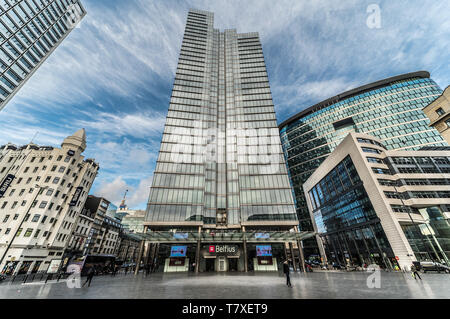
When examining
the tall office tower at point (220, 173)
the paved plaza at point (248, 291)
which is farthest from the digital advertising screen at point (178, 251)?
the paved plaza at point (248, 291)

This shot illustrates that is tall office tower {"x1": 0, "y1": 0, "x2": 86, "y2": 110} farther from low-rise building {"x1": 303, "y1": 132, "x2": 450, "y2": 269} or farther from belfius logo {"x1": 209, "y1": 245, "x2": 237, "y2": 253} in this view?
A: low-rise building {"x1": 303, "y1": 132, "x2": 450, "y2": 269}

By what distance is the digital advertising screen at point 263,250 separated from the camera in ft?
113

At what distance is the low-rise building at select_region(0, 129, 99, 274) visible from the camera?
3875 centimetres

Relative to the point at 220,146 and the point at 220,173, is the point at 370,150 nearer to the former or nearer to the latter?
the point at 220,146

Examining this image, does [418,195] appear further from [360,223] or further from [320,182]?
[320,182]

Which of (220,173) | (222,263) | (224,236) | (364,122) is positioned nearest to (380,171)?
(220,173)

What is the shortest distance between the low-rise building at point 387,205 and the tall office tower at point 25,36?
10501cm

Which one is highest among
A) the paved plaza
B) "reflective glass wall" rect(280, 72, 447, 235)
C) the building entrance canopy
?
"reflective glass wall" rect(280, 72, 447, 235)

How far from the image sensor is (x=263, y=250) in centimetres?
3475

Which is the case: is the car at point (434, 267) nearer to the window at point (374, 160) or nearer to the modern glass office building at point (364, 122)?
the window at point (374, 160)

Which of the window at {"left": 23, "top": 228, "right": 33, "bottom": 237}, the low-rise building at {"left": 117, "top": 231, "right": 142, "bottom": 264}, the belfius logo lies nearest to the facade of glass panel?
the belfius logo

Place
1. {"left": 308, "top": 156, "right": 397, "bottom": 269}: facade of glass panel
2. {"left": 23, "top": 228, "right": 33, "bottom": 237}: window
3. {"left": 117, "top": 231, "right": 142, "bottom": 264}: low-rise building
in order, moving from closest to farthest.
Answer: {"left": 308, "top": 156, "right": 397, "bottom": 269}: facade of glass panel
{"left": 23, "top": 228, "right": 33, "bottom": 237}: window
{"left": 117, "top": 231, "right": 142, "bottom": 264}: low-rise building

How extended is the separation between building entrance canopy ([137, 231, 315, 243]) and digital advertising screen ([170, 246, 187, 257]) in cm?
127

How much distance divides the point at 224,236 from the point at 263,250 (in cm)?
826
